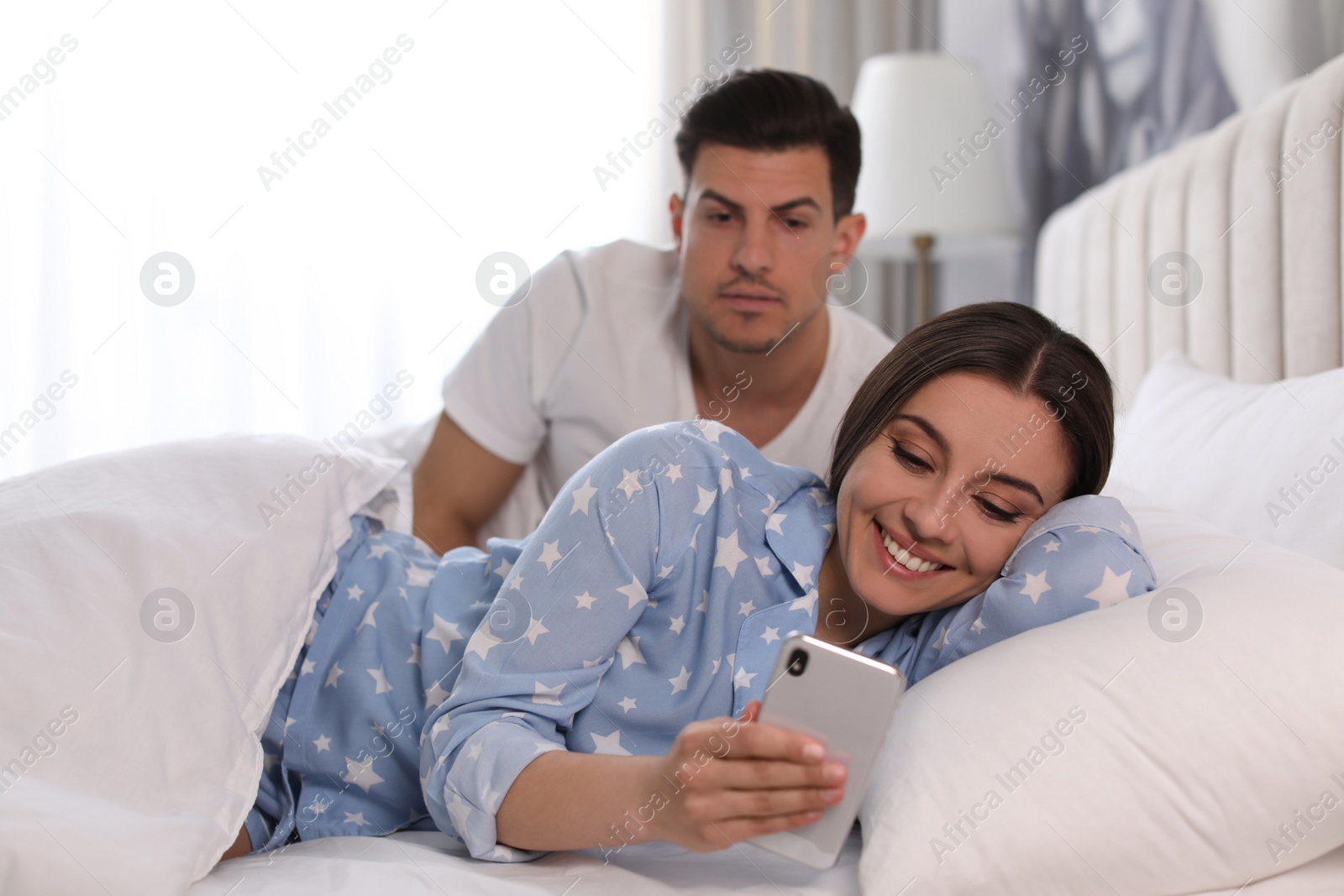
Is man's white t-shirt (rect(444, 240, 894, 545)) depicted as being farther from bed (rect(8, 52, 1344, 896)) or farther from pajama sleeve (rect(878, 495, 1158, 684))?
pajama sleeve (rect(878, 495, 1158, 684))

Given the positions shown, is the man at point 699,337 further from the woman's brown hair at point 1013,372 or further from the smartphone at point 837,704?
the smartphone at point 837,704

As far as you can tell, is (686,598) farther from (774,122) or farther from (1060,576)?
(774,122)

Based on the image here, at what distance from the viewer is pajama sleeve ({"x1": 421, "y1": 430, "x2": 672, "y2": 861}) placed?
2.72 feet

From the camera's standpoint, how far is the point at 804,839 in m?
0.73

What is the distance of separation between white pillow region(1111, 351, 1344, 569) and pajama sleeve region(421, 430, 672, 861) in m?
0.68

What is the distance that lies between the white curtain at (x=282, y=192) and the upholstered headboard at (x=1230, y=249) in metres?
1.37

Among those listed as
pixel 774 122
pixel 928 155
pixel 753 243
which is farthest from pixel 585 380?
pixel 928 155

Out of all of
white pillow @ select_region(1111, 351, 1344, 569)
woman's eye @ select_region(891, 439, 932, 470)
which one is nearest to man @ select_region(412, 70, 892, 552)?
white pillow @ select_region(1111, 351, 1344, 569)

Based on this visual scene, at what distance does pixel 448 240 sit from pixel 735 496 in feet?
6.97

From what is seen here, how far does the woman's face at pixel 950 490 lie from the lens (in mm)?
922

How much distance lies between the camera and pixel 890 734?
84 centimetres

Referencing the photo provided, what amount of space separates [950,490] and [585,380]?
91cm

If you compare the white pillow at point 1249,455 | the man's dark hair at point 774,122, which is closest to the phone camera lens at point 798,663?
the white pillow at point 1249,455

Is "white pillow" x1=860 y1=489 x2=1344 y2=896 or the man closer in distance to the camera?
"white pillow" x1=860 y1=489 x2=1344 y2=896
